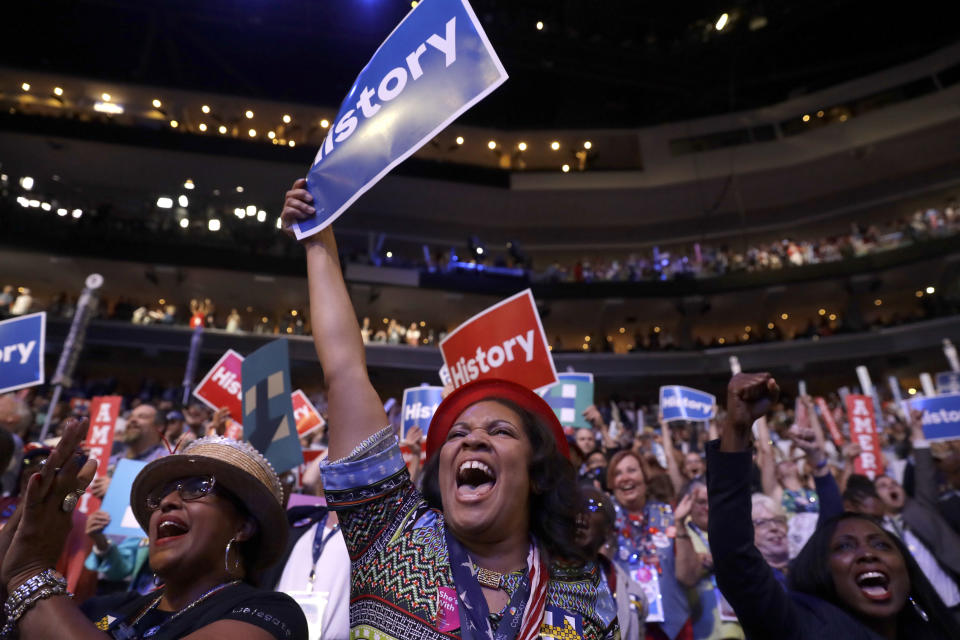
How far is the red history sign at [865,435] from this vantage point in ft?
21.0

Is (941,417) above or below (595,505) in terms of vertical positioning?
above

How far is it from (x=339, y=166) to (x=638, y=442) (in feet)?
24.6

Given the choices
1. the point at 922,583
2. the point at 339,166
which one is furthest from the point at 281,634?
the point at 922,583

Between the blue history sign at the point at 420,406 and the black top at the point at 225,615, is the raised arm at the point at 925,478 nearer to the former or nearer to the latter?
the blue history sign at the point at 420,406

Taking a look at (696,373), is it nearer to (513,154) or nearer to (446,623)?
(513,154)

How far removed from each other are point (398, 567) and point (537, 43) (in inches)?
914

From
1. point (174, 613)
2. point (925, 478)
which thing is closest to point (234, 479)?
point (174, 613)

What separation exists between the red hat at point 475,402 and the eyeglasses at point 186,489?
1.97 ft

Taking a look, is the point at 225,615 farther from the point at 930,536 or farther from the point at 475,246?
the point at 475,246

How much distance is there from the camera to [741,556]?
1.69 meters

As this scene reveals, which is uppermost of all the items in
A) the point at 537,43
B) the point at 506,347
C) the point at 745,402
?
the point at 537,43

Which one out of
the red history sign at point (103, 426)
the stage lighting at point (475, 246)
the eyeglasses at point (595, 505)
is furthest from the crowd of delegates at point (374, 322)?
the eyeglasses at point (595, 505)

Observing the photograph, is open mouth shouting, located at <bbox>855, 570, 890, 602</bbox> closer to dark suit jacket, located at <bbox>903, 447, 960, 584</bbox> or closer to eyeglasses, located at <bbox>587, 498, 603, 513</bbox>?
eyeglasses, located at <bbox>587, 498, 603, 513</bbox>

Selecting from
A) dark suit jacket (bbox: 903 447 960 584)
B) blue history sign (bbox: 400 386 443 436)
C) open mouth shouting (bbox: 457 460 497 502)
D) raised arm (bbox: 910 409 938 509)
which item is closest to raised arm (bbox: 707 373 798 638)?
open mouth shouting (bbox: 457 460 497 502)
